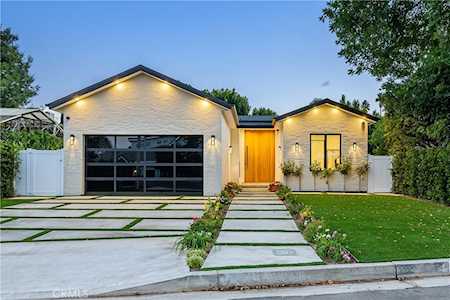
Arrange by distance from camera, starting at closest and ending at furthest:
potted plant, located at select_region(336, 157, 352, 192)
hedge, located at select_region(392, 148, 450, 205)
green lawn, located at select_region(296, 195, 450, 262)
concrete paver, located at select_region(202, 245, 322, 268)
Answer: concrete paver, located at select_region(202, 245, 322, 268)
green lawn, located at select_region(296, 195, 450, 262)
hedge, located at select_region(392, 148, 450, 205)
potted plant, located at select_region(336, 157, 352, 192)

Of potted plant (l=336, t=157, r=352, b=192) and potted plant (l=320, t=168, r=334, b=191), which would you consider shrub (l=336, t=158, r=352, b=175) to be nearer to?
potted plant (l=336, t=157, r=352, b=192)

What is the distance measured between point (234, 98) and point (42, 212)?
29757mm

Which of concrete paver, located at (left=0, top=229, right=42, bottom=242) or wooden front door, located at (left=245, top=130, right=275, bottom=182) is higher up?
wooden front door, located at (left=245, top=130, right=275, bottom=182)

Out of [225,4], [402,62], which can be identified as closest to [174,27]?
[225,4]

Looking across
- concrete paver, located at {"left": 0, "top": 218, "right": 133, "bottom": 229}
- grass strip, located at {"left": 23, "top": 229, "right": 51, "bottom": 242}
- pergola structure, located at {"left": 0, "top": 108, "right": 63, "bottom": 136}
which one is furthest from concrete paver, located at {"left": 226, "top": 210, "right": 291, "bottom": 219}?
pergola structure, located at {"left": 0, "top": 108, "right": 63, "bottom": 136}

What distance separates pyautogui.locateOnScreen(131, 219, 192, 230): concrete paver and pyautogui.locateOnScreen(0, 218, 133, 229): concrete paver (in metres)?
0.41

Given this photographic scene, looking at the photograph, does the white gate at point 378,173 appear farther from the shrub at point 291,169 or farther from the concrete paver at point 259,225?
the concrete paver at point 259,225

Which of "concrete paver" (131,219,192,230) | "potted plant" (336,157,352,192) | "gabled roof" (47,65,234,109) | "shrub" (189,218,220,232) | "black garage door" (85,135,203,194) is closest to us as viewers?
"shrub" (189,218,220,232)

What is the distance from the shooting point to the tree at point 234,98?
39.4 meters

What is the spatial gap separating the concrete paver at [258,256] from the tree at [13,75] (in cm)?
3689

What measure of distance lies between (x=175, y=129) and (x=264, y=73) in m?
12.7

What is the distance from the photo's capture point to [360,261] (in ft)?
18.4

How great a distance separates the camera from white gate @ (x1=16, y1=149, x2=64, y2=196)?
52.4ft

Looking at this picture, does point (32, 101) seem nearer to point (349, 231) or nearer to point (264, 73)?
point (264, 73)
